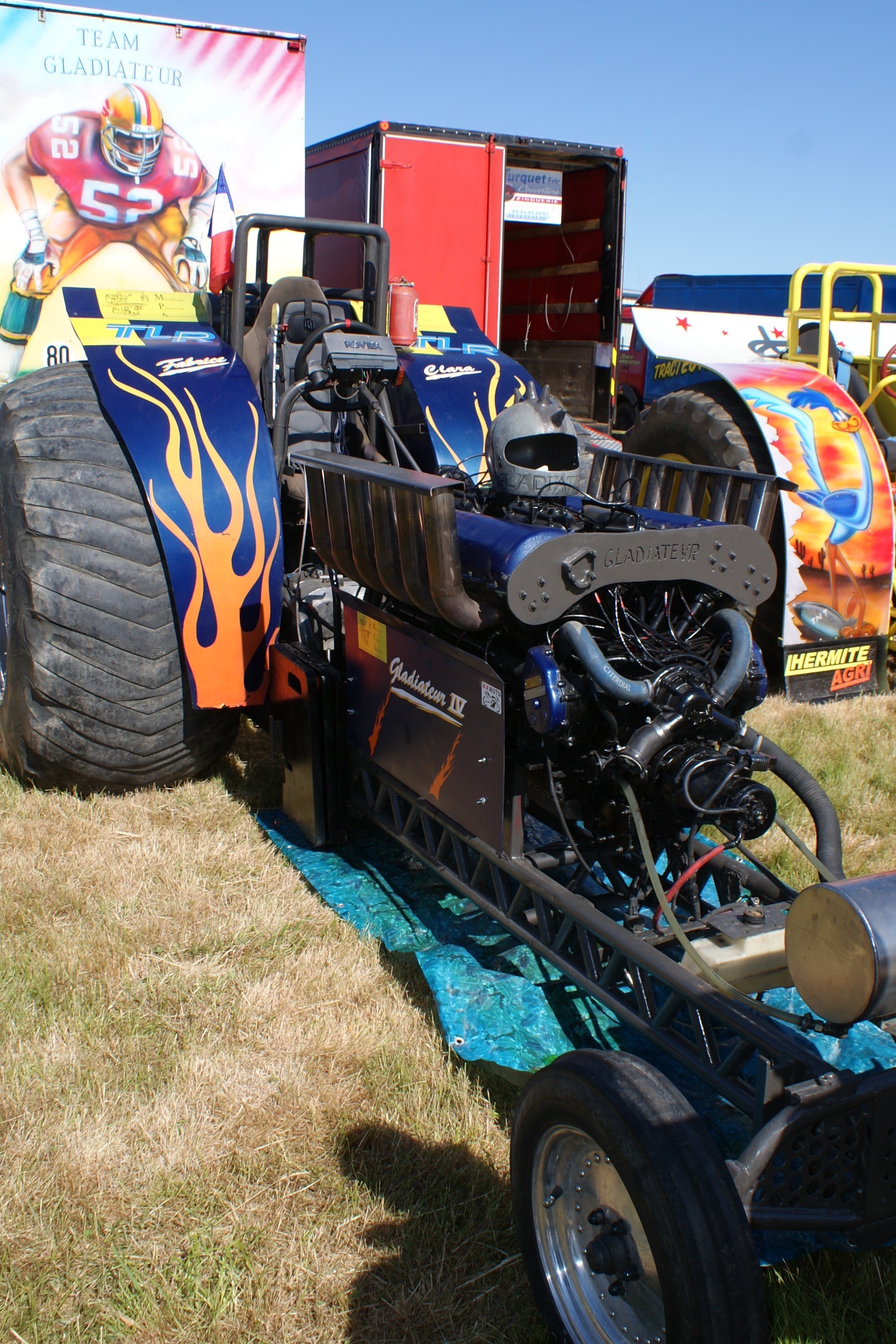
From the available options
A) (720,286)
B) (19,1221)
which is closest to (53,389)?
(19,1221)

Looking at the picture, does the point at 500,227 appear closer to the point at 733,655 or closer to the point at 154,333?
the point at 154,333

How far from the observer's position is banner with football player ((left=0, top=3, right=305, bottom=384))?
805 centimetres

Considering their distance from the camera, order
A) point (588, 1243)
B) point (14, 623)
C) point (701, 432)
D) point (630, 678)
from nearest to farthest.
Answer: point (588, 1243), point (630, 678), point (14, 623), point (701, 432)

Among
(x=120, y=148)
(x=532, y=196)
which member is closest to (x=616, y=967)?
(x=120, y=148)

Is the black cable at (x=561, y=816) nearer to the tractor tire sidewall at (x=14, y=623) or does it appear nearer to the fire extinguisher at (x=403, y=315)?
Answer: the tractor tire sidewall at (x=14, y=623)

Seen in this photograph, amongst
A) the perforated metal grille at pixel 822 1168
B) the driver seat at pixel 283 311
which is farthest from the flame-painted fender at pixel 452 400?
the perforated metal grille at pixel 822 1168

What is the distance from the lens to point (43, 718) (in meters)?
3.48

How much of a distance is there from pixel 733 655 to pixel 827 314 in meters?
3.81

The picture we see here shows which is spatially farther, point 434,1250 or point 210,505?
point 210,505

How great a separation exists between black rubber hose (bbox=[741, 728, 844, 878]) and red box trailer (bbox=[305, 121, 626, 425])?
6297 mm

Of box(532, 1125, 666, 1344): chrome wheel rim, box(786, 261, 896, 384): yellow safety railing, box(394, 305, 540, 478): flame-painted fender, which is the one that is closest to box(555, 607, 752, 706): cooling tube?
box(532, 1125, 666, 1344): chrome wheel rim

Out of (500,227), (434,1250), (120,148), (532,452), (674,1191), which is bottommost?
(434,1250)

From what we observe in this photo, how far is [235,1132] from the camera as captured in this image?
2.40 m

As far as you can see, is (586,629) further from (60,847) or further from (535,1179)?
(60,847)
